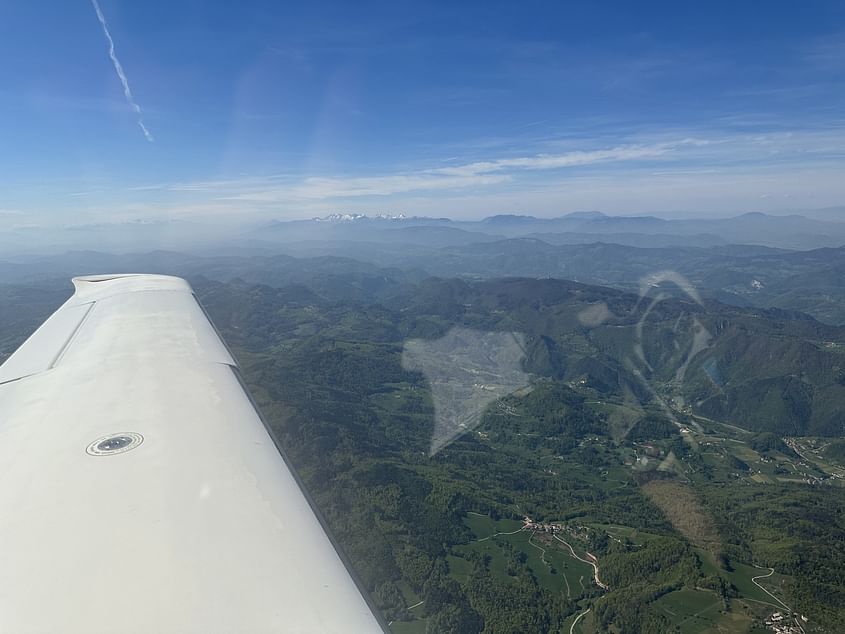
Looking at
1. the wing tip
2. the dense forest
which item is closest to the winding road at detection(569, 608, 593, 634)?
the dense forest

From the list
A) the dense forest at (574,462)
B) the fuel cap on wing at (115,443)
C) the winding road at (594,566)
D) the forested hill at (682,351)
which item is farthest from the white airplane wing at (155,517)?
the forested hill at (682,351)

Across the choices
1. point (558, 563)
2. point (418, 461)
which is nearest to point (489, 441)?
point (418, 461)

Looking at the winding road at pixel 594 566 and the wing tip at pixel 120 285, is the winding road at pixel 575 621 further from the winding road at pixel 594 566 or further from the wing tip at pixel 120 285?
the wing tip at pixel 120 285

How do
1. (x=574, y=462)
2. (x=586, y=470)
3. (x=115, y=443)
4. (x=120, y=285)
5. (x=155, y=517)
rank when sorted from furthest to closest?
1. (x=574, y=462)
2. (x=586, y=470)
3. (x=120, y=285)
4. (x=115, y=443)
5. (x=155, y=517)

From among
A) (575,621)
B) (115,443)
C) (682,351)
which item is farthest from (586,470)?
(115,443)

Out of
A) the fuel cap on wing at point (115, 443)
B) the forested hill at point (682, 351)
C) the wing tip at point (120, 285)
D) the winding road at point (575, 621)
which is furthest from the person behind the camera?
the forested hill at point (682, 351)

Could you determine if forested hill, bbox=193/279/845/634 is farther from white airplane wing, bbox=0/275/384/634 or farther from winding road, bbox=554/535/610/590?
white airplane wing, bbox=0/275/384/634

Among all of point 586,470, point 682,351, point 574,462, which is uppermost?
point 682,351

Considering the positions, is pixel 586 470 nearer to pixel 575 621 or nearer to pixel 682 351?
pixel 575 621

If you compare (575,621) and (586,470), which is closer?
(575,621)
